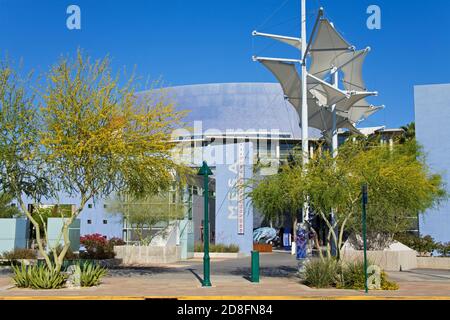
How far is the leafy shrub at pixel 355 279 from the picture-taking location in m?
18.4

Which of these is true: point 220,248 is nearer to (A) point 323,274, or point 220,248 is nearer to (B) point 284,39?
(B) point 284,39

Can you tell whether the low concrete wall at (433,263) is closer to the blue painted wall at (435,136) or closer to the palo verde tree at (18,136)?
the blue painted wall at (435,136)

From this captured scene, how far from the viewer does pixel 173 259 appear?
3462 centimetres

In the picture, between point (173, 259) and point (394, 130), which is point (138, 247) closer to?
point (173, 259)

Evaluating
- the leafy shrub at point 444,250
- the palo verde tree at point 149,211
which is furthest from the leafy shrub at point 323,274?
the palo verde tree at point 149,211

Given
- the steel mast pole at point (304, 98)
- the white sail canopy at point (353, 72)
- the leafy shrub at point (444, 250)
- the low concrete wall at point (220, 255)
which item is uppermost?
the white sail canopy at point (353, 72)

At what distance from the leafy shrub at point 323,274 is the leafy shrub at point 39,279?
26.9 ft

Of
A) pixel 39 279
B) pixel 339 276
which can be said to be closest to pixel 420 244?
pixel 339 276

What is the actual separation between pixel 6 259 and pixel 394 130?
51.0 meters

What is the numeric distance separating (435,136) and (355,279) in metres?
24.3

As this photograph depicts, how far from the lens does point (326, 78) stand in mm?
34469

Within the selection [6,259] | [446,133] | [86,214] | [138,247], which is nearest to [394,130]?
[446,133]

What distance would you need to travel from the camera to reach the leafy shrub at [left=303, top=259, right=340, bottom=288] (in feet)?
61.5

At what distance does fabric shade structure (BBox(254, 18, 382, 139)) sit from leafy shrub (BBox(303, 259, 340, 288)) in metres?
9.68
